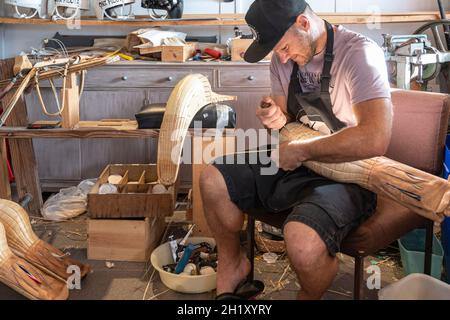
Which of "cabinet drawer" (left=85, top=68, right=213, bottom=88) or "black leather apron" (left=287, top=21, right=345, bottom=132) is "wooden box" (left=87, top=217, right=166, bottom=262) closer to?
"black leather apron" (left=287, top=21, right=345, bottom=132)

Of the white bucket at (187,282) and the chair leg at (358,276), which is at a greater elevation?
the chair leg at (358,276)

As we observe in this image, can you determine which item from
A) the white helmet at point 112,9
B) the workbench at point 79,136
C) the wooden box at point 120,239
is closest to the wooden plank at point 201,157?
the workbench at point 79,136

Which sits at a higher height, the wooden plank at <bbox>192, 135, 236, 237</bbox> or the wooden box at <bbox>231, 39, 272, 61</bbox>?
the wooden box at <bbox>231, 39, 272, 61</bbox>

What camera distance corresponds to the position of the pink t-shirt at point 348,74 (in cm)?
178

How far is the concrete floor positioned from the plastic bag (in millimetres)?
403

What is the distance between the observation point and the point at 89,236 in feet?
9.11

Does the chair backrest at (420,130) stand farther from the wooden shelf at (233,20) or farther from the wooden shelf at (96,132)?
the wooden shelf at (233,20)

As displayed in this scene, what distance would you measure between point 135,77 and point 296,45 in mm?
1863

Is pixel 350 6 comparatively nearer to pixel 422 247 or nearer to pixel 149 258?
pixel 422 247

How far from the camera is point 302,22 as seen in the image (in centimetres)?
190

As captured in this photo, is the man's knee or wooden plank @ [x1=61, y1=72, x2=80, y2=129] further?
wooden plank @ [x1=61, y1=72, x2=80, y2=129]

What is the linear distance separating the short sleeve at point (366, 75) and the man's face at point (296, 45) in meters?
0.16

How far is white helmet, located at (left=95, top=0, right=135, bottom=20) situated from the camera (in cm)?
374

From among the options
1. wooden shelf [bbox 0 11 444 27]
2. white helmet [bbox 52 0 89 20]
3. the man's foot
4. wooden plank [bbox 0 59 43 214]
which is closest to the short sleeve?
the man's foot
